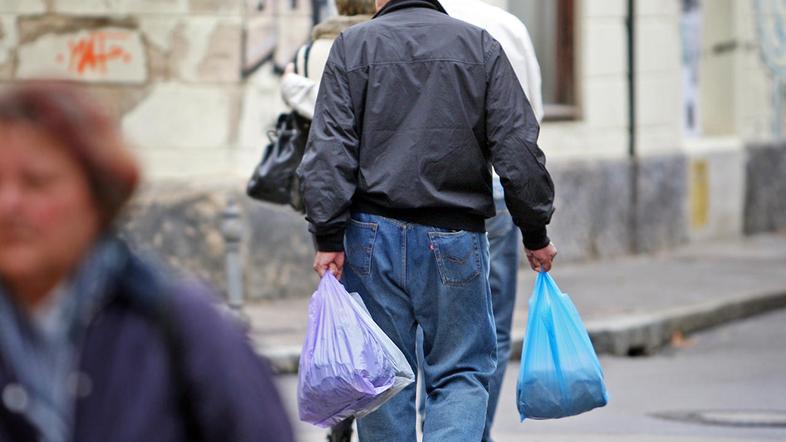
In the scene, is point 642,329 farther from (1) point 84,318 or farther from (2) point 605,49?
(1) point 84,318

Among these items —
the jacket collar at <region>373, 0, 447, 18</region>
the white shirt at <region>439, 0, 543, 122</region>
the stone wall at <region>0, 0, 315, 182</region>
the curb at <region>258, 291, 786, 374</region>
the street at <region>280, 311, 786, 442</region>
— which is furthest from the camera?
the stone wall at <region>0, 0, 315, 182</region>

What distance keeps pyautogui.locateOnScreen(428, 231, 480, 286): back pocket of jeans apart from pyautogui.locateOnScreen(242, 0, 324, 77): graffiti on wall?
5.54 metres

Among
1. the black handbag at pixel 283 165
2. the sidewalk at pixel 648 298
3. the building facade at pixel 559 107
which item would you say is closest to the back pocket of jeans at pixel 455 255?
the black handbag at pixel 283 165

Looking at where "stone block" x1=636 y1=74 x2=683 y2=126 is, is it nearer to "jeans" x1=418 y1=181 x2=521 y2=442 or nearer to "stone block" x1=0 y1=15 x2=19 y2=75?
"stone block" x1=0 y1=15 x2=19 y2=75

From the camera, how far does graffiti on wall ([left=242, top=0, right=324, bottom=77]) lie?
10055 millimetres

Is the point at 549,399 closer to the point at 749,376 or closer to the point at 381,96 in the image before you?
the point at 381,96

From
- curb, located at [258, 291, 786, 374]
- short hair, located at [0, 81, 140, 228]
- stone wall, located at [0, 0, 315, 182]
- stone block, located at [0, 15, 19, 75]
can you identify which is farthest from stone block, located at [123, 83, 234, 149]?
short hair, located at [0, 81, 140, 228]

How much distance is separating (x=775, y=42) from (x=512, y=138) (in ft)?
35.6

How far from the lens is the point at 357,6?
5.68 metres

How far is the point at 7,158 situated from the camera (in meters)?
1.88

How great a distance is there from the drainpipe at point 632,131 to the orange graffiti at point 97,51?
4400 mm

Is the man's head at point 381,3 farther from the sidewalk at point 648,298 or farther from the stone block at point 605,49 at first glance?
the stone block at point 605,49

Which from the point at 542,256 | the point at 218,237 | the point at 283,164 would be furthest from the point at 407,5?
the point at 218,237

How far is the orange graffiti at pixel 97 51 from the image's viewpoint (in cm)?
998
